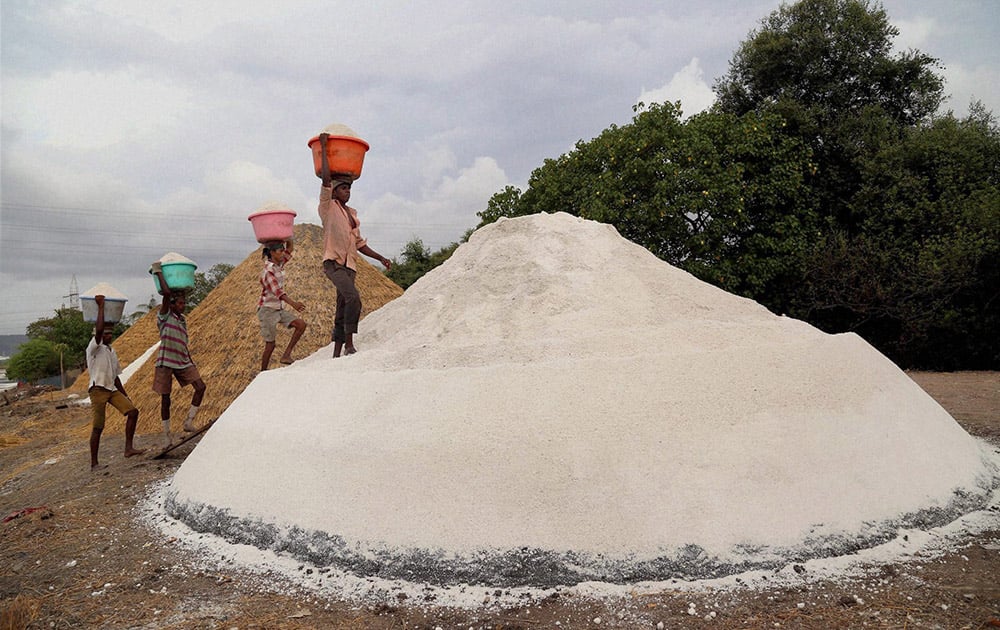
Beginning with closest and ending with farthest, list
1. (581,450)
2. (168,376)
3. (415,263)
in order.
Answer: (581,450) → (168,376) → (415,263)

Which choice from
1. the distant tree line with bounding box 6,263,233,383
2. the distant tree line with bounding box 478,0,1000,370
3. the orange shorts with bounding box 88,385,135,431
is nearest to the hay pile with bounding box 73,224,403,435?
the orange shorts with bounding box 88,385,135,431

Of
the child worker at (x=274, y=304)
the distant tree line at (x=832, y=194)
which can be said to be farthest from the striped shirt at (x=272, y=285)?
the distant tree line at (x=832, y=194)

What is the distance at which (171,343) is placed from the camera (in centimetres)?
634

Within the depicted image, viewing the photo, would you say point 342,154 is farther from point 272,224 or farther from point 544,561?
point 544,561

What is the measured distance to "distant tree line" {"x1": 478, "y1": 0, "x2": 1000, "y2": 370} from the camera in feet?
41.4

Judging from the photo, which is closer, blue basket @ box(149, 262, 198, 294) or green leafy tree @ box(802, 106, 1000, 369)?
blue basket @ box(149, 262, 198, 294)

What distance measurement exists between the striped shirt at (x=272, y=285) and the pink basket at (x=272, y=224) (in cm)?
34

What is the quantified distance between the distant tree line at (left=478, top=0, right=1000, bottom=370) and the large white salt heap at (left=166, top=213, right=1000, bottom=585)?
831cm

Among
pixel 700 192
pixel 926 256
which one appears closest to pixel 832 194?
pixel 926 256

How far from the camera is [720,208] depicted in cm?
1273

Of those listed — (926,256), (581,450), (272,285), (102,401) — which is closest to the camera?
(581,450)

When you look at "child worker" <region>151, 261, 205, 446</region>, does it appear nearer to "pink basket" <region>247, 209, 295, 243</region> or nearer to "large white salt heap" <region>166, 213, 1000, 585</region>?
"pink basket" <region>247, 209, 295, 243</region>

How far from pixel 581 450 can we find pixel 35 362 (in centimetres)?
3684

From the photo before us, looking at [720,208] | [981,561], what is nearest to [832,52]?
[720,208]
